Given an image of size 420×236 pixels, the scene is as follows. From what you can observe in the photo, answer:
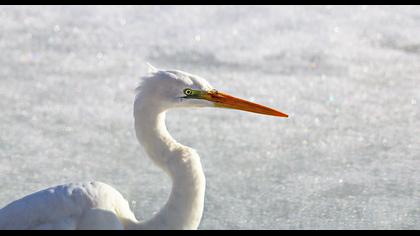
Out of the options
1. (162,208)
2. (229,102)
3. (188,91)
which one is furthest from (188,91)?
(162,208)

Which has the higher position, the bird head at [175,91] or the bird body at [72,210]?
Result: the bird head at [175,91]

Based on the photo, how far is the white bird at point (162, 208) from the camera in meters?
2.98

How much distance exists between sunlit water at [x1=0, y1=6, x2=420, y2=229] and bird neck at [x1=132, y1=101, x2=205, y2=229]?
69cm

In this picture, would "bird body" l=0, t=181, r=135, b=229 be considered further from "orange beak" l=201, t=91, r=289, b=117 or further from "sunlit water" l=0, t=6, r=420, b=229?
"sunlit water" l=0, t=6, r=420, b=229

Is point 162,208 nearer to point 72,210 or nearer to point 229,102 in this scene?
point 72,210

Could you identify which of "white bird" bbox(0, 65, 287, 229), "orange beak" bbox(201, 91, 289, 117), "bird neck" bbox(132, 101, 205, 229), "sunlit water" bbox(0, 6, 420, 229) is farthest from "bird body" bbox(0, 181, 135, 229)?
"sunlit water" bbox(0, 6, 420, 229)

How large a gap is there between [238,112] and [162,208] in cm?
219

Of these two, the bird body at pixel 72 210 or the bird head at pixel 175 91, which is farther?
the bird head at pixel 175 91

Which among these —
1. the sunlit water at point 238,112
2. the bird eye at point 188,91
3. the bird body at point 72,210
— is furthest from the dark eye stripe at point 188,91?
the sunlit water at point 238,112

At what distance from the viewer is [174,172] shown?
301cm

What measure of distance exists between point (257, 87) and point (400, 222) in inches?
75.9

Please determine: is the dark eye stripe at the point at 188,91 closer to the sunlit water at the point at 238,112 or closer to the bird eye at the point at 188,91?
the bird eye at the point at 188,91

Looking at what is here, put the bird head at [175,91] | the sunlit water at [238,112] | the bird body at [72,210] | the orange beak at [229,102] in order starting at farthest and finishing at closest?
the sunlit water at [238,112] < the orange beak at [229,102] < the bird head at [175,91] < the bird body at [72,210]

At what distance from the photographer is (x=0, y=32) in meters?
6.27
